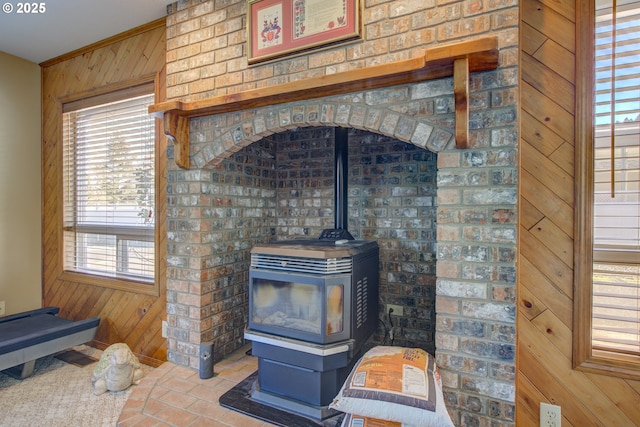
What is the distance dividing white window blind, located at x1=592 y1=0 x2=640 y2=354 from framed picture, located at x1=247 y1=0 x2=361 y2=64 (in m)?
1.15

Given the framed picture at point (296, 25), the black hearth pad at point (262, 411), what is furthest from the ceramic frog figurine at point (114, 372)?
the framed picture at point (296, 25)

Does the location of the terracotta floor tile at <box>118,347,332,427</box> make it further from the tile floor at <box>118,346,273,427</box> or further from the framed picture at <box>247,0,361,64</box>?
the framed picture at <box>247,0,361,64</box>

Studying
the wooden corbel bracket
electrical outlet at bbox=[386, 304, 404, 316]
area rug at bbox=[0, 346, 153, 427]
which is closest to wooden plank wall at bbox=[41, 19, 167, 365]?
area rug at bbox=[0, 346, 153, 427]

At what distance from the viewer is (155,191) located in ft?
8.58

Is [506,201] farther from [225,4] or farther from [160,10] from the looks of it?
[160,10]

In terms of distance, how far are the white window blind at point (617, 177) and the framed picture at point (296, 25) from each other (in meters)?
1.15

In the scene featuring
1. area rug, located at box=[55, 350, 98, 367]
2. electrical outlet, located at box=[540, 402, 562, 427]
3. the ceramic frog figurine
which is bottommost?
area rug, located at box=[55, 350, 98, 367]

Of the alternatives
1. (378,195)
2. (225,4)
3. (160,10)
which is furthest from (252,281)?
(160,10)

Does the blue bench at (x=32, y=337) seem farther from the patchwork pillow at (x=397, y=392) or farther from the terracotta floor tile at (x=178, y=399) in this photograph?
the patchwork pillow at (x=397, y=392)

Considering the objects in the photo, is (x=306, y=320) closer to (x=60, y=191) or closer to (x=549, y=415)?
(x=549, y=415)

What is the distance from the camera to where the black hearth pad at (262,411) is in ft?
5.47

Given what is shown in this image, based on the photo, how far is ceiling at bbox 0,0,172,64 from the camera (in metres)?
2.34

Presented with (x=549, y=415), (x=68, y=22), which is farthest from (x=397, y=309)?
(x=68, y=22)

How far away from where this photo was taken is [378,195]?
2.40 meters
